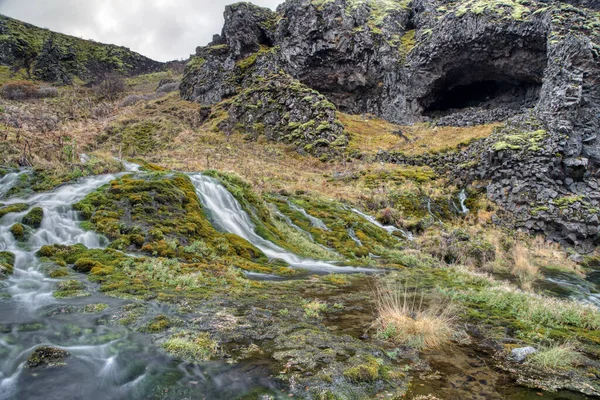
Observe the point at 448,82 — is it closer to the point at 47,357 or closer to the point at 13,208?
the point at 13,208

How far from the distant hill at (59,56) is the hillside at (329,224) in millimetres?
20640

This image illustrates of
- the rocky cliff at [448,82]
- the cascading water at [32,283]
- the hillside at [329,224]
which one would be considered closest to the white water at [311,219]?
the hillside at [329,224]

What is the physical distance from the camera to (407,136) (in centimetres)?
4638

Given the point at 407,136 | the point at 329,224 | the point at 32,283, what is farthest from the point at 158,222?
the point at 407,136

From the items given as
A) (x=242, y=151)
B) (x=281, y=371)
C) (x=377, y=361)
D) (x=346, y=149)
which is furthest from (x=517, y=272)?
(x=242, y=151)

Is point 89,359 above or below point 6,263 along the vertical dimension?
below

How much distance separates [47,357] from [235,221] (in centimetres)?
1170

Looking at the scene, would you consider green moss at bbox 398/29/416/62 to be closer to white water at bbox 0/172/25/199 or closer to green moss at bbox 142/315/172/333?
white water at bbox 0/172/25/199

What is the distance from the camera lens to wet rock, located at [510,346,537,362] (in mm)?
5630

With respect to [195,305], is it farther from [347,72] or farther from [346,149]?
[347,72]

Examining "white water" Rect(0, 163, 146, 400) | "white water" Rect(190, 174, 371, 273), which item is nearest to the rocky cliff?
"white water" Rect(190, 174, 371, 273)

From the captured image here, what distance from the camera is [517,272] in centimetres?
1689

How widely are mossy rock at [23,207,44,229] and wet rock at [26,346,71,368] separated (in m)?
7.38

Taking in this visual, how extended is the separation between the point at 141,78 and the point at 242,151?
6022cm
